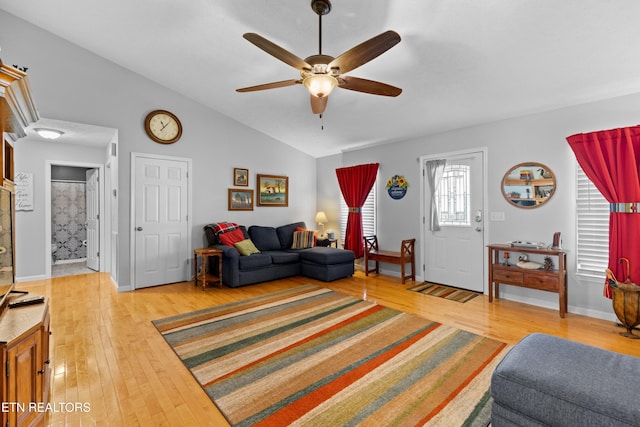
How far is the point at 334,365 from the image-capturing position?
2398mm

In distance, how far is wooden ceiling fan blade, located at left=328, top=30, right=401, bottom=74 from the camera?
1.96 meters

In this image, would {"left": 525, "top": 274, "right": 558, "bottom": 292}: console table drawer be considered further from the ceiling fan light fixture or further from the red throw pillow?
the red throw pillow

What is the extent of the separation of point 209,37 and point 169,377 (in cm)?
334

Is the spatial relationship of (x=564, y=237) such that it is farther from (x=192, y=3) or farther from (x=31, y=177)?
(x=31, y=177)

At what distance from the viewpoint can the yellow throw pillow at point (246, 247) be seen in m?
4.99

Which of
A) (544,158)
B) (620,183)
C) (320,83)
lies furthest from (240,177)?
(620,183)

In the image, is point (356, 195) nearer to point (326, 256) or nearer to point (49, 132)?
point (326, 256)

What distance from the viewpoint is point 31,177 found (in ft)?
16.8

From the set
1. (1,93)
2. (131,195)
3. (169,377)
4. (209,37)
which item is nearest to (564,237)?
(169,377)

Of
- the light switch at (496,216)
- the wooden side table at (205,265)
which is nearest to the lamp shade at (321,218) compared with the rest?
the wooden side table at (205,265)

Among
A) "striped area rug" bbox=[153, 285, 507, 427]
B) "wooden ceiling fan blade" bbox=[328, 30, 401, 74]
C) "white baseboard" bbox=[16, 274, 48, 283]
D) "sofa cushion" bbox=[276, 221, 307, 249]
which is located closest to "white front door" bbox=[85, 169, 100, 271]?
"white baseboard" bbox=[16, 274, 48, 283]

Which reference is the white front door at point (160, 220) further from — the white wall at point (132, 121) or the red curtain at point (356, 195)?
the red curtain at point (356, 195)

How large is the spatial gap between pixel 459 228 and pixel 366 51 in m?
3.38

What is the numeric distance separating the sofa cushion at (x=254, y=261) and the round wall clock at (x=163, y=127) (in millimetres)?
2243
